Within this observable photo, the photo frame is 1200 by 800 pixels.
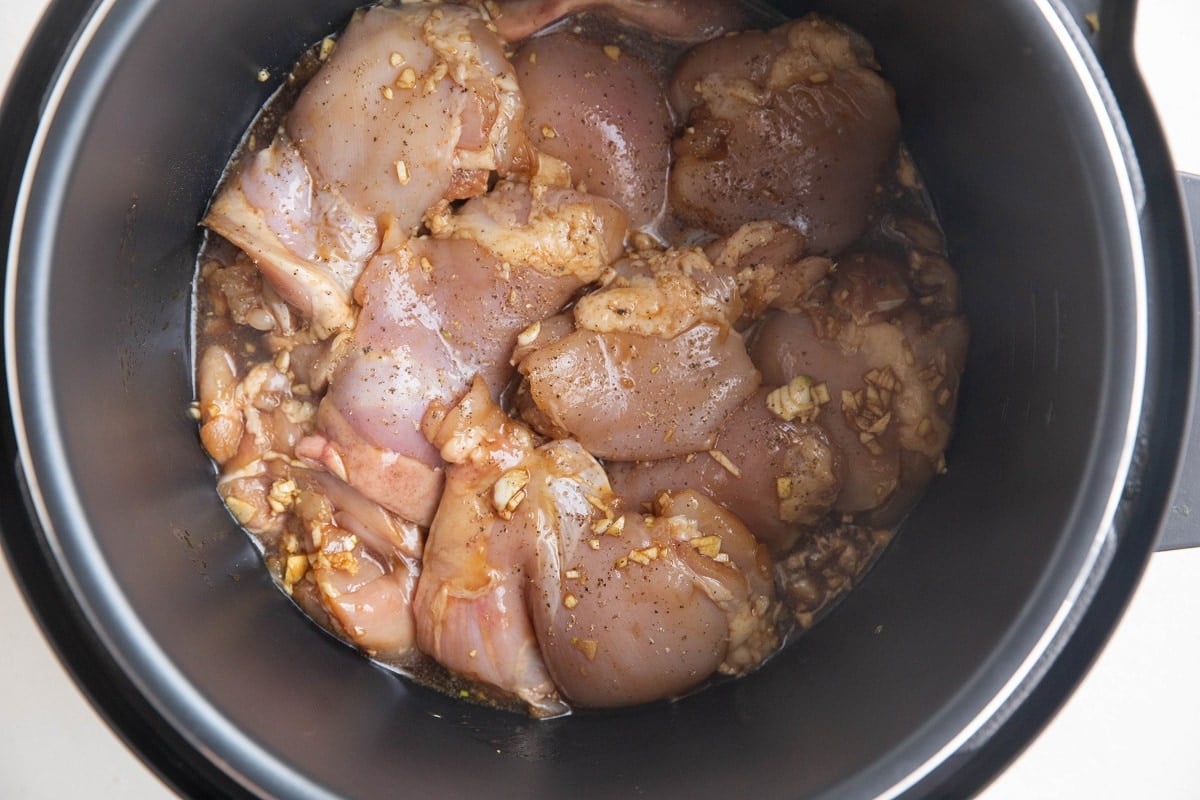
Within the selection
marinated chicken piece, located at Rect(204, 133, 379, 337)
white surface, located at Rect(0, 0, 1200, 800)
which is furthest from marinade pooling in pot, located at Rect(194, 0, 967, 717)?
white surface, located at Rect(0, 0, 1200, 800)

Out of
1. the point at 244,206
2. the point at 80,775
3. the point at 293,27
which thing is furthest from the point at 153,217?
the point at 80,775

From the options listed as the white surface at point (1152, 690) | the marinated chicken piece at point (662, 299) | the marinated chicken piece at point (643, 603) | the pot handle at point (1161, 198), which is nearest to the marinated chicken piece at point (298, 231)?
the marinated chicken piece at point (662, 299)

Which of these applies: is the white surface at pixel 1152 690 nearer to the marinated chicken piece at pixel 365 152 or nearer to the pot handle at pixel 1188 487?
the pot handle at pixel 1188 487

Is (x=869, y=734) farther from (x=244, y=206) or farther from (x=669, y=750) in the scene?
(x=244, y=206)

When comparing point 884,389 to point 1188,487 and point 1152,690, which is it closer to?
point 1188,487

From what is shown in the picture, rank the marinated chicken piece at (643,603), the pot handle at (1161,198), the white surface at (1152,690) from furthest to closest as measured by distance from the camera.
Answer: 1. the white surface at (1152,690)
2. the marinated chicken piece at (643,603)
3. the pot handle at (1161,198)

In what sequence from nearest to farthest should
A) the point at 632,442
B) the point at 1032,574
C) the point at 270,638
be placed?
1. the point at 1032,574
2. the point at 270,638
3. the point at 632,442

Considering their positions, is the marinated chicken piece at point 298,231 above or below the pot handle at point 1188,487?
above
